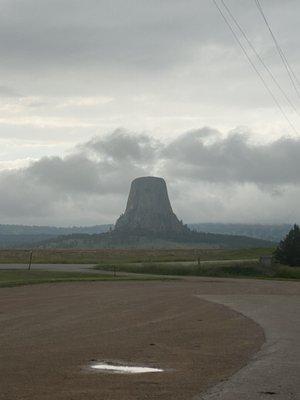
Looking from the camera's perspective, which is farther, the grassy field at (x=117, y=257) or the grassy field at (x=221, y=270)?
the grassy field at (x=117, y=257)

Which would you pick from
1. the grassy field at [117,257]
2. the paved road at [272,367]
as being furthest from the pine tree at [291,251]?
A: the paved road at [272,367]

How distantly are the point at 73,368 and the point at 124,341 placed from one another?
378 centimetres

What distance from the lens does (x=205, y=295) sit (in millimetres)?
30484

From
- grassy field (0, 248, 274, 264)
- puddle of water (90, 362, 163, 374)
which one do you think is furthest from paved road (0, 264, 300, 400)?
grassy field (0, 248, 274, 264)

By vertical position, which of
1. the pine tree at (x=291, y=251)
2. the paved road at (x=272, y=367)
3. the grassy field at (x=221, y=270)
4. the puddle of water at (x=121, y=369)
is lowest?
the puddle of water at (x=121, y=369)

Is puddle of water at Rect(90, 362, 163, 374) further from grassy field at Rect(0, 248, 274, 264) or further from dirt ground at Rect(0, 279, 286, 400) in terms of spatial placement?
grassy field at Rect(0, 248, 274, 264)

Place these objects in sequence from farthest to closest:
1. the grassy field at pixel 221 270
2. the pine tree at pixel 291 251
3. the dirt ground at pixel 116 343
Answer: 1. the pine tree at pixel 291 251
2. the grassy field at pixel 221 270
3. the dirt ground at pixel 116 343

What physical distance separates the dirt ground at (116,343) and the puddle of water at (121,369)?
0.28 m

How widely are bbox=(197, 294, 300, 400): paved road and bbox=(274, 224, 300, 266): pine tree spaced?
35.1 m

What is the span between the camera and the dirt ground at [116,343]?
33.4ft

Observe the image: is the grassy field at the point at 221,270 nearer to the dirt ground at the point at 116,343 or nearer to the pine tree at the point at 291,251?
the pine tree at the point at 291,251

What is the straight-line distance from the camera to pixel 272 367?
39.6 feet

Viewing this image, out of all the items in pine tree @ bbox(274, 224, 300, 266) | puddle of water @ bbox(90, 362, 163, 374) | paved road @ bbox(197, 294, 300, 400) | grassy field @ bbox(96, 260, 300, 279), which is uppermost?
pine tree @ bbox(274, 224, 300, 266)

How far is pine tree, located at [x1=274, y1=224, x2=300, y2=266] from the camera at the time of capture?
58.7 m
